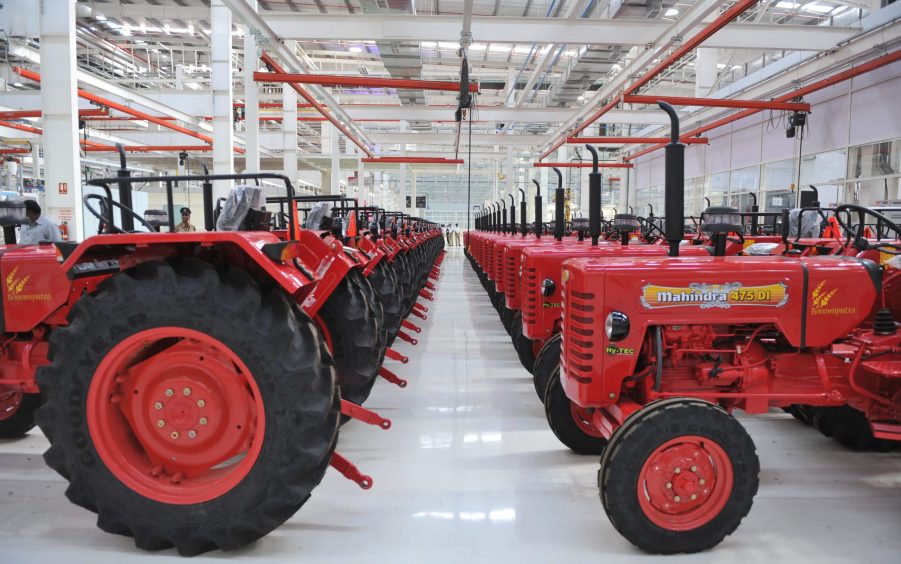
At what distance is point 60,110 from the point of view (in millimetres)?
7508

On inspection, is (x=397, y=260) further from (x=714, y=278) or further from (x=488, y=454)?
(x=714, y=278)

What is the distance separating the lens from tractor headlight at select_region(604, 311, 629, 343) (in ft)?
8.79

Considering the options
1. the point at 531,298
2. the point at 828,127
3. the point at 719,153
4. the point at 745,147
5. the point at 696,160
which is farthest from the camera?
the point at 696,160

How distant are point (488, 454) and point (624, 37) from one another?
6.74 m

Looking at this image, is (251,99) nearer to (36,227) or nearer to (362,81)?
(362,81)

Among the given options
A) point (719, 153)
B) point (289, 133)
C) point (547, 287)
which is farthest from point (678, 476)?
point (719, 153)

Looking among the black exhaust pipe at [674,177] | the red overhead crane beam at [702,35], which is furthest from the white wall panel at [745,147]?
the black exhaust pipe at [674,177]

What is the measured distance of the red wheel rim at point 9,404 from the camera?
3730 millimetres

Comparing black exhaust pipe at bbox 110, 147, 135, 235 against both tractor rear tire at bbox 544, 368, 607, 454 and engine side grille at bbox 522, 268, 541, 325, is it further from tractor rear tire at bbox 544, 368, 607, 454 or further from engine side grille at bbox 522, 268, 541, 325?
engine side grille at bbox 522, 268, 541, 325

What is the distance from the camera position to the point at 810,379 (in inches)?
116

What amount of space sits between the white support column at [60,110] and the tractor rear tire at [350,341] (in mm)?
5319

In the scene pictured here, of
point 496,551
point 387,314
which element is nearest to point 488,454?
point 496,551

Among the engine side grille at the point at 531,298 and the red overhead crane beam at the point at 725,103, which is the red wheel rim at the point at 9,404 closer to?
the engine side grille at the point at 531,298

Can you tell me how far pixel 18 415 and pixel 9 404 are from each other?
0.34 ft
